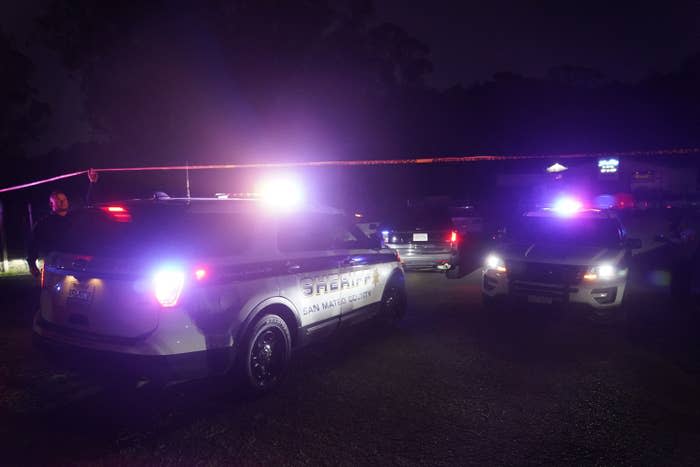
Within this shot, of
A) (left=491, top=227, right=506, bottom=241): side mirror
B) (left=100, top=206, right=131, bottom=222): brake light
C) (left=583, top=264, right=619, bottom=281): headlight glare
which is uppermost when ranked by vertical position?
(left=100, top=206, right=131, bottom=222): brake light

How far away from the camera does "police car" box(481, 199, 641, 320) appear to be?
686 centimetres

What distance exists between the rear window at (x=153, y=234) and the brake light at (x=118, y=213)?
0.10 ft

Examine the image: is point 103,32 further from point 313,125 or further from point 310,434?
point 310,434

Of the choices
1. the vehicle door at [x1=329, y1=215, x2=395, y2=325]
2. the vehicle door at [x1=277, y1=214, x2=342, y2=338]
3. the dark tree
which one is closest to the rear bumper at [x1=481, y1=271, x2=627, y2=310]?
the vehicle door at [x1=329, y1=215, x2=395, y2=325]

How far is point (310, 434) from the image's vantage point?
396 cm

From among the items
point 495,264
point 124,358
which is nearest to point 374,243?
point 495,264

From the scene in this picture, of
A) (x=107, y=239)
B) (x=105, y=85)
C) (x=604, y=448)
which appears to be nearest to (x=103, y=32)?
(x=105, y=85)

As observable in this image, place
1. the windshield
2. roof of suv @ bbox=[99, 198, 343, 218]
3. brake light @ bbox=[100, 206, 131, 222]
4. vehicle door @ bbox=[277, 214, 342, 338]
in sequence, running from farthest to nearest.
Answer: the windshield, vehicle door @ bbox=[277, 214, 342, 338], roof of suv @ bbox=[99, 198, 343, 218], brake light @ bbox=[100, 206, 131, 222]

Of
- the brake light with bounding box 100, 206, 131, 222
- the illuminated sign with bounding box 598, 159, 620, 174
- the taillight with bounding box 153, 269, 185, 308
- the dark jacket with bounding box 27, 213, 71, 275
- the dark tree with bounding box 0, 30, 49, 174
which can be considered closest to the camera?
the taillight with bounding box 153, 269, 185, 308

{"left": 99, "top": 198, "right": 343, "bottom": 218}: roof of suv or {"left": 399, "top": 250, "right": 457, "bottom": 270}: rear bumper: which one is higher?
{"left": 99, "top": 198, "right": 343, "bottom": 218}: roof of suv

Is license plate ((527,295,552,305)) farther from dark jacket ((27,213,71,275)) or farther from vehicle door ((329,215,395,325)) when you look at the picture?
dark jacket ((27,213,71,275))

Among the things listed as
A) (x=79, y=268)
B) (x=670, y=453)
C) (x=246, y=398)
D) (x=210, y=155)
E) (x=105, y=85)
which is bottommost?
(x=670, y=453)

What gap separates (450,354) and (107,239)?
3.74 meters

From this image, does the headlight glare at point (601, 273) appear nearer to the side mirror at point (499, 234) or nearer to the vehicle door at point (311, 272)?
the side mirror at point (499, 234)
